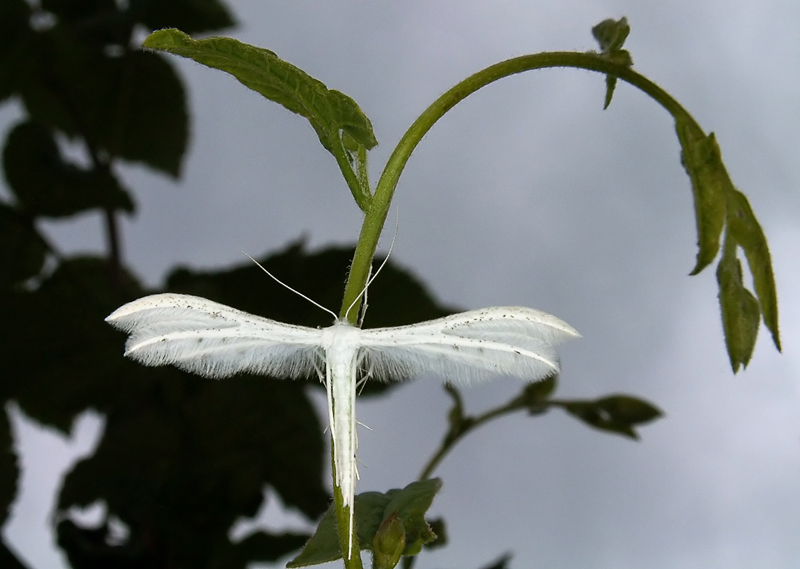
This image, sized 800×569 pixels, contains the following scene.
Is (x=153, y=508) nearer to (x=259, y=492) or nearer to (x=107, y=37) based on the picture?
(x=259, y=492)

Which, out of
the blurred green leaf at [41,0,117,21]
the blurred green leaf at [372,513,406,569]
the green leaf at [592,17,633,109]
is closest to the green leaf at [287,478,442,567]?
the blurred green leaf at [372,513,406,569]

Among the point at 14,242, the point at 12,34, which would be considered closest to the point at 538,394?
the point at 14,242

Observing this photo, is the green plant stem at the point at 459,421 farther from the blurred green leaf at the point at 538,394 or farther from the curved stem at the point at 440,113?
the curved stem at the point at 440,113

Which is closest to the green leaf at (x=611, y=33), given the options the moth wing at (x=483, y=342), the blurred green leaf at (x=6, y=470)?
the moth wing at (x=483, y=342)

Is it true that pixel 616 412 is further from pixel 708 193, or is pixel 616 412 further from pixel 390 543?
pixel 390 543

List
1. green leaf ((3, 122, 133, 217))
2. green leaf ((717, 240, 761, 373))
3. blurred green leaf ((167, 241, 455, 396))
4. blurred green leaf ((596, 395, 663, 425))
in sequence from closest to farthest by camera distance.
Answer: green leaf ((717, 240, 761, 373)), blurred green leaf ((596, 395, 663, 425)), blurred green leaf ((167, 241, 455, 396)), green leaf ((3, 122, 133, 217))

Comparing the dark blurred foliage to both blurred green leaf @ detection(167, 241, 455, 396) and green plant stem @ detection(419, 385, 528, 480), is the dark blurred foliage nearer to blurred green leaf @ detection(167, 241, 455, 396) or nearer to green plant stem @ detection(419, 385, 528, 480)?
blurred green leaf @ detection(167, 241, 455, 396)
